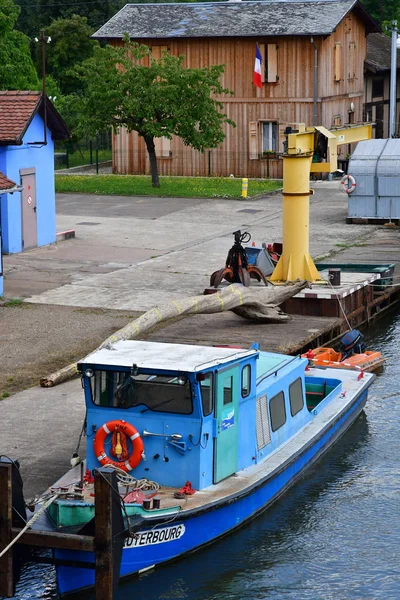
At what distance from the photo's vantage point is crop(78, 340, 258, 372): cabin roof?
14188mm

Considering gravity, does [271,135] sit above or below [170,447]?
above

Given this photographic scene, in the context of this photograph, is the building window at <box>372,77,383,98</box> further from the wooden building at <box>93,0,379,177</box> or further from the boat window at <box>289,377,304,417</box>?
the boat window at <box>289,377,304,417</box>

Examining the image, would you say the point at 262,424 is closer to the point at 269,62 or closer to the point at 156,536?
the point at 156,536

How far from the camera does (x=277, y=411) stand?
17.0 m

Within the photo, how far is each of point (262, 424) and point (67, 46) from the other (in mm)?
52180

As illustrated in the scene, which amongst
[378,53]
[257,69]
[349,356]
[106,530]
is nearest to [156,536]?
[106,530]

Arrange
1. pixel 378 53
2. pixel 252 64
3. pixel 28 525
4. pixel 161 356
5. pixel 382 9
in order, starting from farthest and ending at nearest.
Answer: pixel 382 9 < pixel 378 53 < pixel 252 64 < pixel 161 356 < pixel 28 525

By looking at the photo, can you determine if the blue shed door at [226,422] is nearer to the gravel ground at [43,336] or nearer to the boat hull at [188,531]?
the boat hull at [188,531]

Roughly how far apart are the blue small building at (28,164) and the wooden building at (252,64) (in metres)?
18.6

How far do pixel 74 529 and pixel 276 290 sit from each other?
504 inches

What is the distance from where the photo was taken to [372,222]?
4050 cm

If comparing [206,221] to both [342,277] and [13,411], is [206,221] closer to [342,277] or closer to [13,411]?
[342,277]

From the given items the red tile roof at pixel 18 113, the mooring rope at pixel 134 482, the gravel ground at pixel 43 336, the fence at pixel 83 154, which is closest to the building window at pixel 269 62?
the fence at pixel 83 154

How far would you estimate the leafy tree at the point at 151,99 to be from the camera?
148 ft
